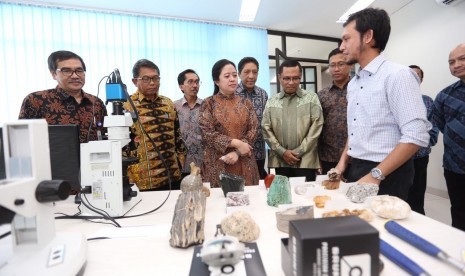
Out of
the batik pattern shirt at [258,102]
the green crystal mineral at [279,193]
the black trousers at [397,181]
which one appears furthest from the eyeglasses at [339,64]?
the green crystal mineral at [279,193]

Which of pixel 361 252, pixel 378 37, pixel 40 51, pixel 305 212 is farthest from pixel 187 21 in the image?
pixel 361 252

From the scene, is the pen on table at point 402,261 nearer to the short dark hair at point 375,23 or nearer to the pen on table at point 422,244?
the pen on table at point 422,244

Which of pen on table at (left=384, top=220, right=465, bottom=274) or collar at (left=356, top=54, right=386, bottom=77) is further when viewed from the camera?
collar at (left=356, top=54, right=386, bottom=77)

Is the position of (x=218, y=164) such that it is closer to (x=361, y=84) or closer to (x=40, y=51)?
(x=361, y=84)

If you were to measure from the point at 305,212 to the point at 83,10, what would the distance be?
13.1 ft

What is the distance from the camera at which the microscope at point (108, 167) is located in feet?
3.39

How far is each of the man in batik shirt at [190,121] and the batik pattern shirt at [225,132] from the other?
29.0 inches

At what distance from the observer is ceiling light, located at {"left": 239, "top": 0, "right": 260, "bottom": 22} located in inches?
140

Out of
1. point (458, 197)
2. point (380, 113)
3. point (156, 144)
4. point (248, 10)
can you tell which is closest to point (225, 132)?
point (156, 144)

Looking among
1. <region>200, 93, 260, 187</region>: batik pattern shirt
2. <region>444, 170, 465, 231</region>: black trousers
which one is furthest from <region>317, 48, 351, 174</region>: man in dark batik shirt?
<region>444, 170, 465, 231</region>: black trousers

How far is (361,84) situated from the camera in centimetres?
137

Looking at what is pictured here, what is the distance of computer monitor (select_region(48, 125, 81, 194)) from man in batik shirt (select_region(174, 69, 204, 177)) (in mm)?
1537

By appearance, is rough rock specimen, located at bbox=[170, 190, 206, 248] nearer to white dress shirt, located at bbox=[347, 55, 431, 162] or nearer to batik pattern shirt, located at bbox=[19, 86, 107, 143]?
white dress shirt, located at bbox=[347, 55, 431, 162]

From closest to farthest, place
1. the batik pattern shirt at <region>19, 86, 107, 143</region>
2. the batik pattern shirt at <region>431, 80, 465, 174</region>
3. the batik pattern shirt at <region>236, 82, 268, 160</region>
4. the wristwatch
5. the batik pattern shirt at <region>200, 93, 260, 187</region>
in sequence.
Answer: the wristwatch → the batik pattern shirt at <region>19, 86, 107, 143</region> → the batik pattern shirt at <region>200, 93, 260, 187</region> → the batik pattern shirt at <region>431, 80, 465, 174</region> → the batik pattern shirt at <region>236, 82, 268, 160</region>
